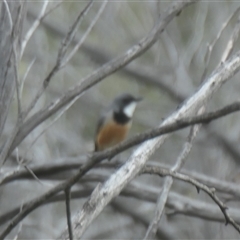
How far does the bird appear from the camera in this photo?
239 inches

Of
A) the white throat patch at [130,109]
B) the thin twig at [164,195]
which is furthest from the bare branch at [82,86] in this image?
the white throat patch at [130,109]

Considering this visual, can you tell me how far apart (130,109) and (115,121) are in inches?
6.8

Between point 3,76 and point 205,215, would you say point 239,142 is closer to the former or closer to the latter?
point 205,215

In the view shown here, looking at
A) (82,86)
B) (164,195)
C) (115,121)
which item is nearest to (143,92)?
(115,121)

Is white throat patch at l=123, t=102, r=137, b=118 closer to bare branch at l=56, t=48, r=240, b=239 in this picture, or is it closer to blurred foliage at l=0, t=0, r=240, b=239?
blurred foliage at l=0, t=0, r=240, b=239

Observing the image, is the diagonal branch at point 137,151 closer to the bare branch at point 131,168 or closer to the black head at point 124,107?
the bare branch at point 131,168

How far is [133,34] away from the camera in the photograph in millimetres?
6160

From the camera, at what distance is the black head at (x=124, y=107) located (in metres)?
6.04

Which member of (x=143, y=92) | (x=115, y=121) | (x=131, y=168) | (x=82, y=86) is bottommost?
(x=131, y=168)

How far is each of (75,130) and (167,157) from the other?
1.24 meters

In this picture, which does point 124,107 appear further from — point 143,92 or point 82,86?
point 82,86

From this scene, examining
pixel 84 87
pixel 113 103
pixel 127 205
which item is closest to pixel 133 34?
pixel 113 103

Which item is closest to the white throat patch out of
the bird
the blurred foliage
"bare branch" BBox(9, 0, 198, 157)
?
the bird

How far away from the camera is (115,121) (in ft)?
20.1
